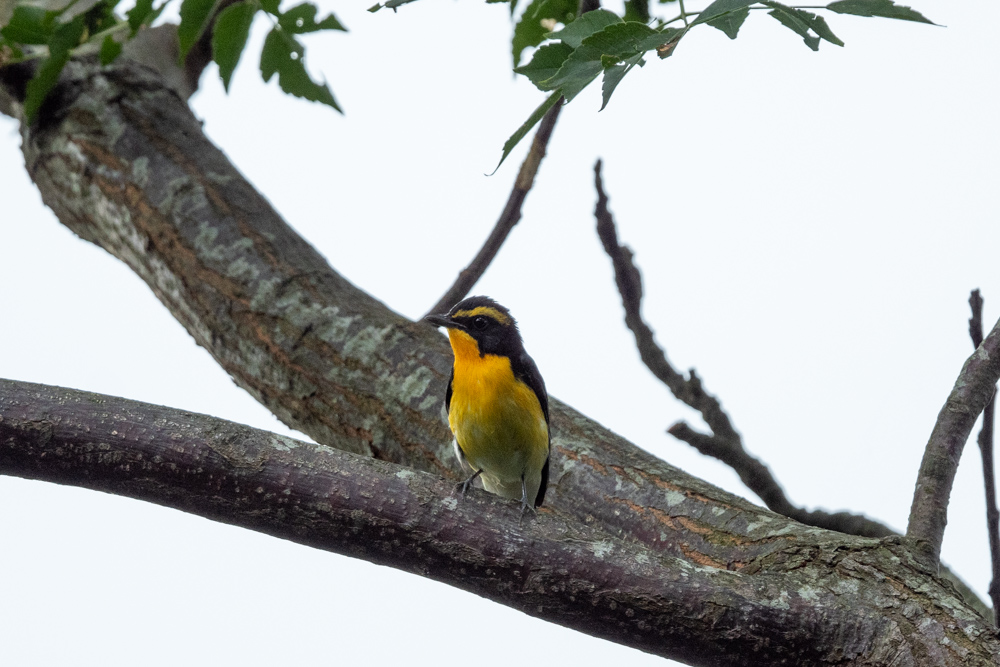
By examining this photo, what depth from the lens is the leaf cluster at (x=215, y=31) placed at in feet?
14.9

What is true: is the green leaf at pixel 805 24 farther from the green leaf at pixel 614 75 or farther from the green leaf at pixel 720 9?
the green leaf at pixel 614 75

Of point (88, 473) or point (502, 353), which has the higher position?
point (502, 353)

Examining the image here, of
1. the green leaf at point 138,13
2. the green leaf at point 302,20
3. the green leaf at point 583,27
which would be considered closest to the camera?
the green leaf at point 583,27

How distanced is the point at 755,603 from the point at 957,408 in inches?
48.6

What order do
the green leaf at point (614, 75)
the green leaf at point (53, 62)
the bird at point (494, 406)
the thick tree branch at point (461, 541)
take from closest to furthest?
the green leaf at point (614, 75) → the thick tree branch at point (461, 541) → the green leaf at point (53, 62) → the bird at point (494, 406)

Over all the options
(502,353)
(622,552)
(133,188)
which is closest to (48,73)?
(133,188)

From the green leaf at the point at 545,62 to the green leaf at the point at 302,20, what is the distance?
2251mm

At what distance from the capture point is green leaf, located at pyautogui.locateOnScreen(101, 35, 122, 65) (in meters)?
5.52

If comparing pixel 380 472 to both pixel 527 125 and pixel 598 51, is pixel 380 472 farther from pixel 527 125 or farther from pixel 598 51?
pixel 598 51

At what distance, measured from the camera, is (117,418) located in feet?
10.5

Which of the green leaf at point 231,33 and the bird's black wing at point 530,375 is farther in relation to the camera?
the bird's black wing at point 530,375

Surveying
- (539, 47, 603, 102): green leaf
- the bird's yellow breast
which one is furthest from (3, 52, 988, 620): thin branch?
(539, 47, 603, 102): green leaf

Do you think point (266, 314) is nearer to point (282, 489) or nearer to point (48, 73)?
point (48, 73)

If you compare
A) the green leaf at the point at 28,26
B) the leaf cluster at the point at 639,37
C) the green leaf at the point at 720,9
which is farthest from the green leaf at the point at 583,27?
the green leaf at the point at 28,26
